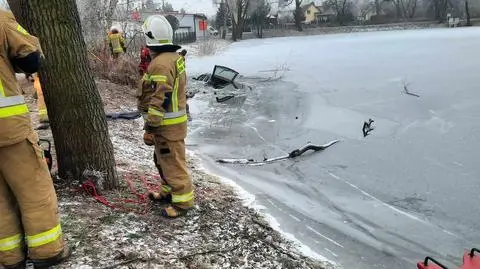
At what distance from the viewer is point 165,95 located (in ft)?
13.0

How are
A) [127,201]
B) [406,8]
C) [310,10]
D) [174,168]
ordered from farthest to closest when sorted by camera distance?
[310,10], [406,8], [127,201], [174,168]

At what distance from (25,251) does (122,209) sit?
1.11 m

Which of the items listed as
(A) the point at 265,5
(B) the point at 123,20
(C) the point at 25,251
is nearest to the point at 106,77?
(B) the point at 123,20

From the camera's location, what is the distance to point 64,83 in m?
3.95

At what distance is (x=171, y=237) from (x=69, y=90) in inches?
56.8

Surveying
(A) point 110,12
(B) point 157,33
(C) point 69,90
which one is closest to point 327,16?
(A) point 110,12

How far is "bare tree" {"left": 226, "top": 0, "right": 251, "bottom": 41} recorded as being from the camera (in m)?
58.7

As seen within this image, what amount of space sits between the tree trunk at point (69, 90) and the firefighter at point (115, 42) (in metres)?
10.4

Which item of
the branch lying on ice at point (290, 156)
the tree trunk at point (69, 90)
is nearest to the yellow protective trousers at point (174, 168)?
the tree trunk at point (69, 90)

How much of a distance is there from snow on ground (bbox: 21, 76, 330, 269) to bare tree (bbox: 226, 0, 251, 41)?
54716 millimetres

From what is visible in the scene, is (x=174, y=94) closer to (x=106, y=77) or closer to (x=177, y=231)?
(x=177, y=231)

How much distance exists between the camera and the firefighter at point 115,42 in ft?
46.1

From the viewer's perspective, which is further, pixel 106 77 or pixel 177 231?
pixel 106 77

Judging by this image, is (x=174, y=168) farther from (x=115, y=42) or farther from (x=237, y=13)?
(x=237, y=13)
